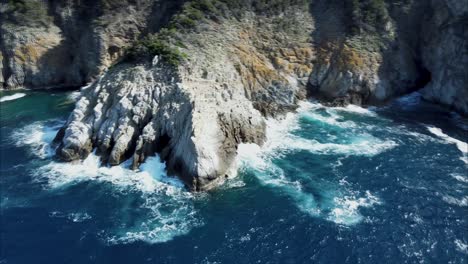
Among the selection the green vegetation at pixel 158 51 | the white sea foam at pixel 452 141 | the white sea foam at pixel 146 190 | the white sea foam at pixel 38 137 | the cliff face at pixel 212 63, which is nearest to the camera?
the white sea foam at pixel 146 190

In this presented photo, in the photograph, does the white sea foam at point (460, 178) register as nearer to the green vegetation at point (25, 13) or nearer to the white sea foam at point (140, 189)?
the white sea foam at point (140, 189)

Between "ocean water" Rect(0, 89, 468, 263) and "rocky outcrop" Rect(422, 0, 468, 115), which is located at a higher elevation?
"rocky outcrop" Rect(422, 0, 468, 115)

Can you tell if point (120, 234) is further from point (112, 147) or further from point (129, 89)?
point (129, 89)

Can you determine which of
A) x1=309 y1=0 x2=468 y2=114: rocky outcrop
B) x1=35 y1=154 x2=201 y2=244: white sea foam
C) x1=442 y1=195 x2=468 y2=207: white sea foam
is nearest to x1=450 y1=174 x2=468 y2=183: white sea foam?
x1=442 y1=195 x2=468 y2=207: white sea foam

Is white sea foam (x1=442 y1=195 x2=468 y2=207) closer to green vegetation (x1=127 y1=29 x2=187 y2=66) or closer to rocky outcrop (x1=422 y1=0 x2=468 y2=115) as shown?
rocky outcrop (x1=422 y1=0 x2=468 y2=115)

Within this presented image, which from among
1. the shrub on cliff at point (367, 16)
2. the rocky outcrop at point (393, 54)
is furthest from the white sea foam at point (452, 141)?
the shrub on cliff at point (367, 16)

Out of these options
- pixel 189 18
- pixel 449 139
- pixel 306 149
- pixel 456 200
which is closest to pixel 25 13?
pixel 189 18
